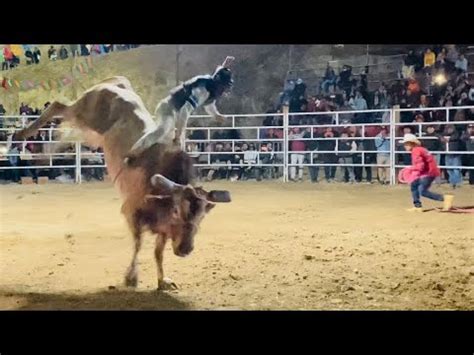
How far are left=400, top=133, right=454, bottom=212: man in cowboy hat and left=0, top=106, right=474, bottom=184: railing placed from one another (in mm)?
288

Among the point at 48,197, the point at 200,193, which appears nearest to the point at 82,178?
the point at 48,197

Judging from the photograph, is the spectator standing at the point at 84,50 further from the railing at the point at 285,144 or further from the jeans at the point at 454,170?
the jeans at the point at 454,170

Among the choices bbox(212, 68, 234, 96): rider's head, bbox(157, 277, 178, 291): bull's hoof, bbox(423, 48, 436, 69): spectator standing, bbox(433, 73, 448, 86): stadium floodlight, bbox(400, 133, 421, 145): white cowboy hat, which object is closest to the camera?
bbox(157, 277, 178, 291): bull's hoof

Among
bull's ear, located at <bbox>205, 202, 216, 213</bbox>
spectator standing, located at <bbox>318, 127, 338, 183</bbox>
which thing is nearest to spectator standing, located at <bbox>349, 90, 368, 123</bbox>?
spectator standing, located at <bbox>318, 127, 338, 183</bbox>

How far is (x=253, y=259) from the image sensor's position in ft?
13.6

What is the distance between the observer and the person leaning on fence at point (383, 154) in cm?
552

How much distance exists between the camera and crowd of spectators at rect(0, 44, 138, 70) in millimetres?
4312

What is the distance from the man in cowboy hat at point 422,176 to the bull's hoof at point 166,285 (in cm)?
211

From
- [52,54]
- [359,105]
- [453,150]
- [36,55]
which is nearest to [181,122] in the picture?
[52,54]

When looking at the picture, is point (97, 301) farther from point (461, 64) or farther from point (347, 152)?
point (461, 64)

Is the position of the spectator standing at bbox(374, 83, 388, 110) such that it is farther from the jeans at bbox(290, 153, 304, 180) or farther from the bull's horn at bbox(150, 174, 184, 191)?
the bull's horn at bbox(150, 174, 184, 191)

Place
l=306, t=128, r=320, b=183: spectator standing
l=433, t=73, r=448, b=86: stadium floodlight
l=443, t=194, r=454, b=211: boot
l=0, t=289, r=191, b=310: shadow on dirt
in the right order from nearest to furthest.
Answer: l=0, t=289, r=191, b=310: shadow on dirt → l=433, t=73, r=448, b=86: stadium floodlight → l=443, t=194, r=454, b=211: boot → l=306, t=128, r=320, b=183: spectator standing
